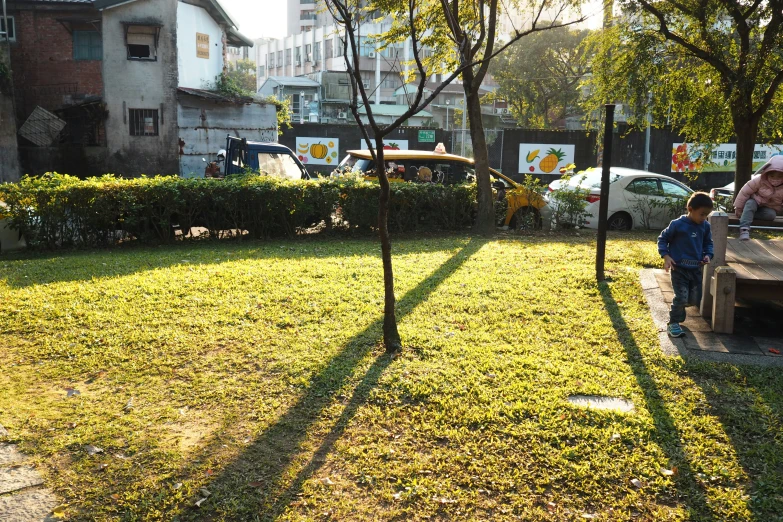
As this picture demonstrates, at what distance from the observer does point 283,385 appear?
537 cm

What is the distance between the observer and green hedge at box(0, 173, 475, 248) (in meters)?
11.3

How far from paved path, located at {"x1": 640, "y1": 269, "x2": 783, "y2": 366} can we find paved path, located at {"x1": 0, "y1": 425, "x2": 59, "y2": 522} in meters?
4.80

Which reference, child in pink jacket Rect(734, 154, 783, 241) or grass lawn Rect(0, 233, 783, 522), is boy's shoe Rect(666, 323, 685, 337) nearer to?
grass lawn Rect(0, 233, 783, 522)

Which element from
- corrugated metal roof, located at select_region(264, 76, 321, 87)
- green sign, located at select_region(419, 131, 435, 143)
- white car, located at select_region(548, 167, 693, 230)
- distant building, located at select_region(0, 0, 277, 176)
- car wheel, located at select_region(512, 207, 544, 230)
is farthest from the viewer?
corrugated metal roof, located at select_region(264, 76, 321, 87)

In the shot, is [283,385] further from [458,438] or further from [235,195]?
[235,195]

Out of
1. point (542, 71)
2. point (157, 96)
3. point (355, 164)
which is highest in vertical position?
point (542, 71)

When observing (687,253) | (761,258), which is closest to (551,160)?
(761,258)

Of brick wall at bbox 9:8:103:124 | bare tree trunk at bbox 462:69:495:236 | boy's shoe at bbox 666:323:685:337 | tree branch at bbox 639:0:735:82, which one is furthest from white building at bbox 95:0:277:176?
boy's shoe at bbox 666:323:685:337

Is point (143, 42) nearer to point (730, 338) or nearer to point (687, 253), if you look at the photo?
point (687, 253)

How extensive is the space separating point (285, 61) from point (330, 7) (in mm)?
82968

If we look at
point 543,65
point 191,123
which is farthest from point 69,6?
point 543,65

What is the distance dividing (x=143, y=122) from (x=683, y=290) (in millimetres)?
22532

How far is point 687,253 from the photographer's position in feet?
21.0

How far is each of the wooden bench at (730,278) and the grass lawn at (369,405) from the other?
628mm
